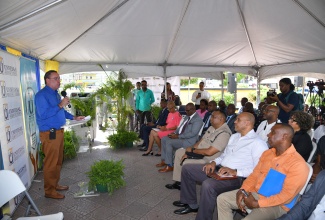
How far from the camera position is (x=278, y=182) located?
7.41ft

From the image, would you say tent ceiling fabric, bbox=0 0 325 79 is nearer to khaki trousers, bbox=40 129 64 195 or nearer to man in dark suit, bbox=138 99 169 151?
khaki trousers, bbox=40 129 64 195

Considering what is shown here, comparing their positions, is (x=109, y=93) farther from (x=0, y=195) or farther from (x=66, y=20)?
(x=0, y=195)

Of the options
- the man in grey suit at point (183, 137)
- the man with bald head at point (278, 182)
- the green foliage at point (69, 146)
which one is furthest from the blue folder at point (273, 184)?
the green foliage at point (69, 146)

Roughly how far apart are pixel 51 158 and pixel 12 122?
0.80 meters

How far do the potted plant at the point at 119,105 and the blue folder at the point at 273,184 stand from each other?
515cm

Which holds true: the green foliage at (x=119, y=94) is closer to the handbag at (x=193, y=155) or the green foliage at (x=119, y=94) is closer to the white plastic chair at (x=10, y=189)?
the handbag at (x=193, y=155)

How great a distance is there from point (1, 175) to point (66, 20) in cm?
287

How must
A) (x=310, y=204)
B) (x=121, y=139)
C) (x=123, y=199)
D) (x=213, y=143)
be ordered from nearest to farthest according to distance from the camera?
(x=310, y=204) → (x=213, y=143) → (x=123, y=199) → (x=121, y=139)

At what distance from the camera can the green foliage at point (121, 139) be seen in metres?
6.96

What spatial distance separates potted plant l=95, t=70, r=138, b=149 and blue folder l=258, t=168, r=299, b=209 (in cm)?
515

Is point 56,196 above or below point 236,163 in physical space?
below

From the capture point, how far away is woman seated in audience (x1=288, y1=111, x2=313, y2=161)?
2.94m

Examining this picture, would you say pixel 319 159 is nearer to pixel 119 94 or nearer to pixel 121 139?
pixel 121 139

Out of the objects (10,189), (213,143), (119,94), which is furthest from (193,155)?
(119,94)
